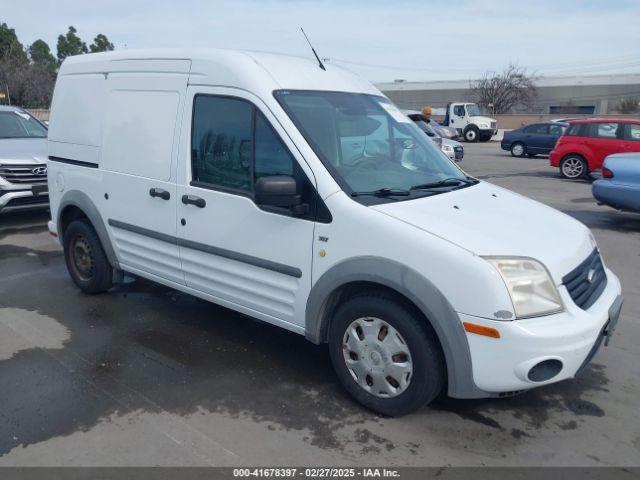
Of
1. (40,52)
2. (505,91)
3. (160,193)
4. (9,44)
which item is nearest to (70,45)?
(40,52)

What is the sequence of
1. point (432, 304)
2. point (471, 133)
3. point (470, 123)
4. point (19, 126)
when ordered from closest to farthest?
point (432, 304)
point (19, 126)
point (470, 123)
point (471, 133)

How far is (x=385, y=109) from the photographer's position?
4352mm

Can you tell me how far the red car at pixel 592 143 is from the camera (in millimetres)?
14219

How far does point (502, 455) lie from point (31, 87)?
3601 cm

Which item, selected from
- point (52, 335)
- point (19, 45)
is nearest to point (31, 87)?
point (19, 45)

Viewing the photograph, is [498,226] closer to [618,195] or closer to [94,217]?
[94,217]

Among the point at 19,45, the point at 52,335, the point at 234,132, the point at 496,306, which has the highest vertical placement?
A: the point at 19,45

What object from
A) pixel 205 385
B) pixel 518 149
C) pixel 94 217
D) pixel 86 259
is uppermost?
pixel 94 217

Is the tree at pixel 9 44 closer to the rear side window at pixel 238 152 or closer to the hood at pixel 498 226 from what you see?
the rear side window at pixel 238 152

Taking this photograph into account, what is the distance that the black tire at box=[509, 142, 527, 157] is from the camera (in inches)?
894

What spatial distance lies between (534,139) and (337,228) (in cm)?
2101

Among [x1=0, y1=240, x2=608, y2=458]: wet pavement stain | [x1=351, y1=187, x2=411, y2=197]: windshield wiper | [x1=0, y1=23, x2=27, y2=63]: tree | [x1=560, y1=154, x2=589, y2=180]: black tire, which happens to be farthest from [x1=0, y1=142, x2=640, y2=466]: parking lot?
[x1=0, y1=23, x2=27, y2=63]: tree

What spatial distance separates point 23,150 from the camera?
8695 mm

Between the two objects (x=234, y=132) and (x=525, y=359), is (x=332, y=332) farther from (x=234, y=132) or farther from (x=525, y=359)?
(x=234, y=132)
